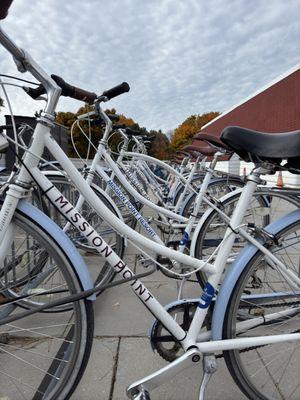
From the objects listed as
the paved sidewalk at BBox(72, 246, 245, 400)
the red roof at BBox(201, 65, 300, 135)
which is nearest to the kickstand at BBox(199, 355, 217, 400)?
the paved sidewalk at BBox(72, 246, 245, 400)

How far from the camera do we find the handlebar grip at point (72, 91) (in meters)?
1.46

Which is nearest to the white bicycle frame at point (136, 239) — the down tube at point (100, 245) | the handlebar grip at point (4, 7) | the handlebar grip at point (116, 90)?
the down tube at point (100, 245)

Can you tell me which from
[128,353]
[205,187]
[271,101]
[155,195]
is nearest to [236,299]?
[128,353]

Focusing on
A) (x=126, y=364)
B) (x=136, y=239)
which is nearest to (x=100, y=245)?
(x=136, y=239)

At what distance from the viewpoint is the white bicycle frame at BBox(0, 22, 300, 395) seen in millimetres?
1338

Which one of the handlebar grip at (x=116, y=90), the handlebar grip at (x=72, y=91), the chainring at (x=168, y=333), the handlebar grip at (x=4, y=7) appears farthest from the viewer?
the handlebar grip at (x=116, y=90)

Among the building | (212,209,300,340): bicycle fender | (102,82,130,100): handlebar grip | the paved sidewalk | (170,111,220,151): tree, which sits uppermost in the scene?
(170,111,220,151): tree

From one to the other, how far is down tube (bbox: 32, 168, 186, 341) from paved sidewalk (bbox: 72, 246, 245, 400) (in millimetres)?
423

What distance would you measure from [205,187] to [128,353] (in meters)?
1.43

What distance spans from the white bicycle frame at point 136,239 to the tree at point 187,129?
35.3 meters

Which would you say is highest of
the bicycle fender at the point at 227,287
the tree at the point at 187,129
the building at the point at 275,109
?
the tree at the point at 187,129

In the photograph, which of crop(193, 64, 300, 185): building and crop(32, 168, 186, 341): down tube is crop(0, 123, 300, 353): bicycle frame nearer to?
crop(32, 168, 186, 341): down tube

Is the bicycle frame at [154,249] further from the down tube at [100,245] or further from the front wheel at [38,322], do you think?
the front wheel at [38,322]

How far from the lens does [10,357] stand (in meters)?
2.00
